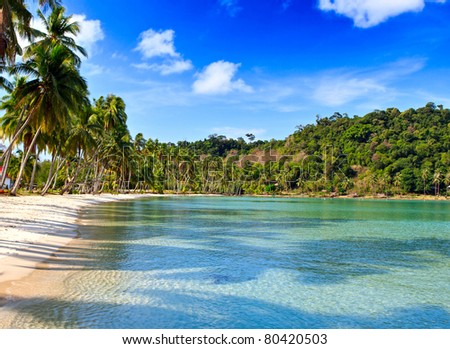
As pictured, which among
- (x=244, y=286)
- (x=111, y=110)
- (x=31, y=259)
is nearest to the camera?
(x=244, y=286)

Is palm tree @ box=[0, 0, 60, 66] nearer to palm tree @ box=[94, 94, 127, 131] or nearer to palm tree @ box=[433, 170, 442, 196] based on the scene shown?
palm tree @ box=[94, 94, 127, 131]

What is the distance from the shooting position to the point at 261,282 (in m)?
8.67

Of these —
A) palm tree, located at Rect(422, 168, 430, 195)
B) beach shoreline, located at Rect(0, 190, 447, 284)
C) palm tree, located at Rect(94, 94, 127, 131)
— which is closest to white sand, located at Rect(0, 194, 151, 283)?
beach shoreline, located at Rect(0, 190, 447, 284)

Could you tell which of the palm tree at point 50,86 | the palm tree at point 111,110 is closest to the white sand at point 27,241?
the palm tree at point 50,86

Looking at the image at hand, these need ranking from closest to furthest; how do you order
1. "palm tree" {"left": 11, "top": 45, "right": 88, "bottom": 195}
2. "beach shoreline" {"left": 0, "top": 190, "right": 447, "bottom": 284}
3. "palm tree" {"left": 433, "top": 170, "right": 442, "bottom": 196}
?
"beach shoreline" {"left": 0, "top": 190, "right": 447, "bottom": 284} < "palm tree" {"left": 11, "top": 45, "right": 88, "bottom": 195} < "palm tree" {"left": 433, "top": 170, "right": 442, "bottom": 196}

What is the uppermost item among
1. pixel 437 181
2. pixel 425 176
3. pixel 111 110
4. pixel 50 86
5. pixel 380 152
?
pixel 380 152

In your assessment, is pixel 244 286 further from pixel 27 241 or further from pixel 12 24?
pixel 12 24

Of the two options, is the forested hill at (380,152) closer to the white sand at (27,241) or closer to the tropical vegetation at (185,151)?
the tropical vegetation at (185,151)

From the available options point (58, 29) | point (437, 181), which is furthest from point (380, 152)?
point (58, 29)

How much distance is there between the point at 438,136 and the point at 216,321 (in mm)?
123686
